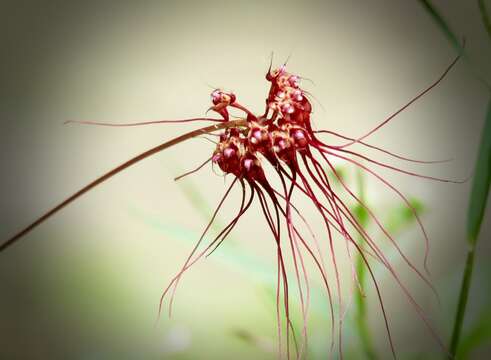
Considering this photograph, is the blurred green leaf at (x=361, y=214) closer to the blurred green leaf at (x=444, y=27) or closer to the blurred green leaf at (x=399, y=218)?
the blurred green leaf at (x=399, y=218)

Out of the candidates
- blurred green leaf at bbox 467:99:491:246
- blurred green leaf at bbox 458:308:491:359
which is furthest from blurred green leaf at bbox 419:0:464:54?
blurred green leaf at bbox 458:308:491:359

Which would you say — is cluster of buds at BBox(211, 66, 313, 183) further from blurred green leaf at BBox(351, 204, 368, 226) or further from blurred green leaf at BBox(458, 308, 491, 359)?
blurred green leaf at BBox(458, 308, 491, 359)

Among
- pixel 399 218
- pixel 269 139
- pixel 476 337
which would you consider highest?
pixel 269 139

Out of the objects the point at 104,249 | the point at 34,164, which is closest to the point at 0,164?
the point at 34,164

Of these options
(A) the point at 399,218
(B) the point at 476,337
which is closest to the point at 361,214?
(A) the point at 399,218

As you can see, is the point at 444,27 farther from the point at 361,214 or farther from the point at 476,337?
the point at 476,337

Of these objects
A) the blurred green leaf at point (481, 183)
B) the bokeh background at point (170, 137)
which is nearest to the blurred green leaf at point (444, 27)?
the blurred green leaf at point (481, 183)

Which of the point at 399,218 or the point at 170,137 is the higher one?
the point at 170,137

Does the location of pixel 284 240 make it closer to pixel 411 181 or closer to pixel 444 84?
pixel 411 181
